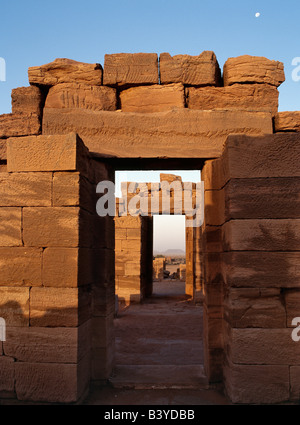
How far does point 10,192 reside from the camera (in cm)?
379

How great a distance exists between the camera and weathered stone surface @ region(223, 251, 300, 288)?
142 inches

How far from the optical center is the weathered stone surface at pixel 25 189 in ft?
12.3

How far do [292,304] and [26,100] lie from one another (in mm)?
4196

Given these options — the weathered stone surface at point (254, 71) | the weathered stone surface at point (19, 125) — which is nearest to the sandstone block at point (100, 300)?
the weathered stone surface at point (19, 125)

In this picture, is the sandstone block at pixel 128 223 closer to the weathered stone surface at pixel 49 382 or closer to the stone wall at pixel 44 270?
the stone wall at pixel 44 270

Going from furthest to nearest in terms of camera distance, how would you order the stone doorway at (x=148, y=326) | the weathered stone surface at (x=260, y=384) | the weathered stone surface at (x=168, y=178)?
the weathered stone surface at (x=168, y=178), the stone doorway at (x=148, y=326), the weathered stone surface at (x=260, y=384)

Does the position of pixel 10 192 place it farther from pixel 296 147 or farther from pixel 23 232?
pixel 296 147

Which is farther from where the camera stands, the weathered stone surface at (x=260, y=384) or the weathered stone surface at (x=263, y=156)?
the weathered stone surface at (x=263, y=156)

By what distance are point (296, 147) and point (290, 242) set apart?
3.48 feet

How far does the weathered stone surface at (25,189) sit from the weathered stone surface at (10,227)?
0.08 meters

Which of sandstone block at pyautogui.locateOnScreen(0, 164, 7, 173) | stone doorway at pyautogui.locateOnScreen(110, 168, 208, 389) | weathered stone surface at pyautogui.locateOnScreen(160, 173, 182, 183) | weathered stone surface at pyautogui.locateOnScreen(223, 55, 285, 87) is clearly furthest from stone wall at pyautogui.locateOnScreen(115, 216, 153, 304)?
weathered stone surface at pyautogui.locateOnScreen(223, 55, 285, 87)

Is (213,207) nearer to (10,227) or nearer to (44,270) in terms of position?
(44,270)

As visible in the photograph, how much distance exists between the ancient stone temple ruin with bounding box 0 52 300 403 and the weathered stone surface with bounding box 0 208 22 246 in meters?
0.01
